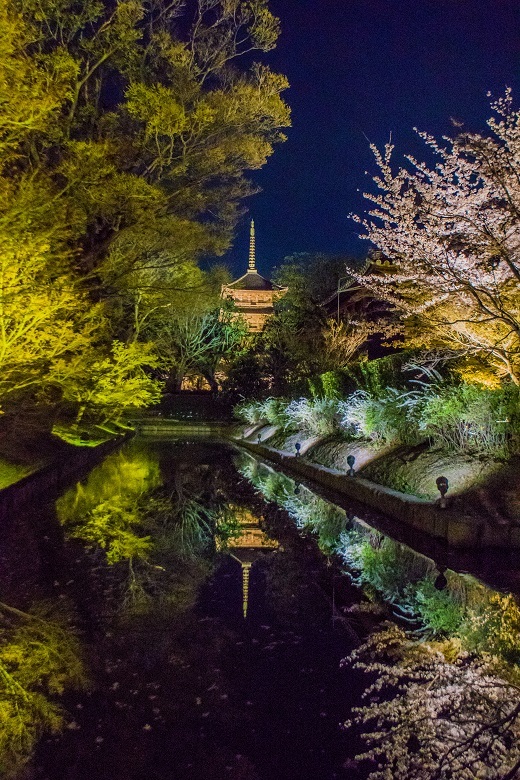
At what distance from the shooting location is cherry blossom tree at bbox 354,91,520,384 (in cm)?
1219

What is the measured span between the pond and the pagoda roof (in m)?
51.8

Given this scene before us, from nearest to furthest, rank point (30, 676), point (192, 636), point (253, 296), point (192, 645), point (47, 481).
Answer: point (30, 676), point (192, 645), point (192, 636), point (47, 481), point (253, 296)

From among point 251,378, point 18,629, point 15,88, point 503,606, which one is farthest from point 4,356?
point 251,378

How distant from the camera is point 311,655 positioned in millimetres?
4691

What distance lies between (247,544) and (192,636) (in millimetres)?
3622

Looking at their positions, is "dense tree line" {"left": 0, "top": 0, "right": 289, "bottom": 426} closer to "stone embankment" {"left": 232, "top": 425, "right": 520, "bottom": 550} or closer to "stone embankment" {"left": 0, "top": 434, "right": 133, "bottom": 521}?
"stone embankment" {"left": 0, "top": 434, "right": 133, "bottom": 521}

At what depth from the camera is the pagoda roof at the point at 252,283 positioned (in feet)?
200

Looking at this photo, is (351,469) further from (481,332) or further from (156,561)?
(156,561)

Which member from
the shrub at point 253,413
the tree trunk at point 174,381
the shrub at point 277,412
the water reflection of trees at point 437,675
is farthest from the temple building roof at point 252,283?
the water reflection of trees at point 437,675

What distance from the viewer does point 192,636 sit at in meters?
4.99

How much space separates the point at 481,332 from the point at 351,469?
461 cm

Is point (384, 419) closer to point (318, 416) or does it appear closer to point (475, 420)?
point (475, 420)

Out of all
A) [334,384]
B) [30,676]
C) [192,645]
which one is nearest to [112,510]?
[192,645]

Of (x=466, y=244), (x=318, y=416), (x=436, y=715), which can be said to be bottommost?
(x=318, y=416)
